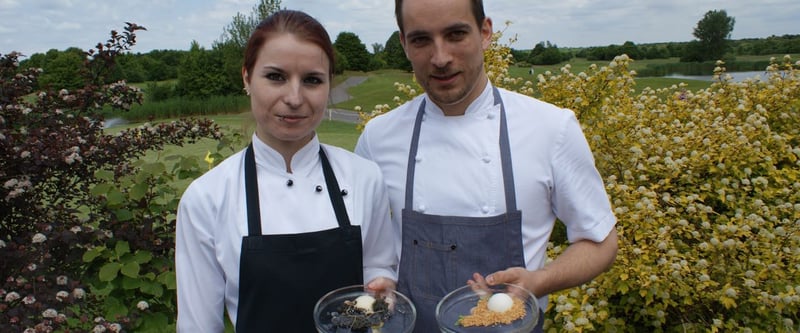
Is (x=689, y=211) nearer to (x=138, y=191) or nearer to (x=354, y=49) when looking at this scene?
(x=138, y=191)

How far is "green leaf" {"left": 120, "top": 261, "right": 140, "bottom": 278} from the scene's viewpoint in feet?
9.23

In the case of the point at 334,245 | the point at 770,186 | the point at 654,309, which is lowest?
the point at 654,309

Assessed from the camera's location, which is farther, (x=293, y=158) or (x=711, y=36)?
(x=711, y=36)

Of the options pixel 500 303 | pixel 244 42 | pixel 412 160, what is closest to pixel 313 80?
pixel 412 160

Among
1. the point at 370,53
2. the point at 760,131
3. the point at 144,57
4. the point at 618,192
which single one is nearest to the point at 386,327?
the point at 618,192

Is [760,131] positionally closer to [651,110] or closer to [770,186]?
[770,186]

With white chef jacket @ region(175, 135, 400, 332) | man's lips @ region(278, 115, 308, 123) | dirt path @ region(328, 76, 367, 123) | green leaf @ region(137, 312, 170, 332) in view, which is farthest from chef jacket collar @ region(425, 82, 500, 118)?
dirt path @ region(328, 76, 367, 123)

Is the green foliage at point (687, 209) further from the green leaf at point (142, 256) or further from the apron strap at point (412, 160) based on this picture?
the green leaf at point (142, 256)

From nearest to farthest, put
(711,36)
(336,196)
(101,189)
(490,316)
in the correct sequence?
(490,316) → (336,196) → (101,189) → (711,36)

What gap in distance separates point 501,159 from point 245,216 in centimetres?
82

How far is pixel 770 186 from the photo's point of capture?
3.94 meters

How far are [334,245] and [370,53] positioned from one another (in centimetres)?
6086

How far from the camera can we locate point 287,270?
159 centimetres

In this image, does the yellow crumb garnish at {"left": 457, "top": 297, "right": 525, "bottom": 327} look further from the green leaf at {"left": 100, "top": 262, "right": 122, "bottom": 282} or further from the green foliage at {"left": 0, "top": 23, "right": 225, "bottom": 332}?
the green leaf at {"left": 100, "top": 262, "right": 122, "bottom": 282}
